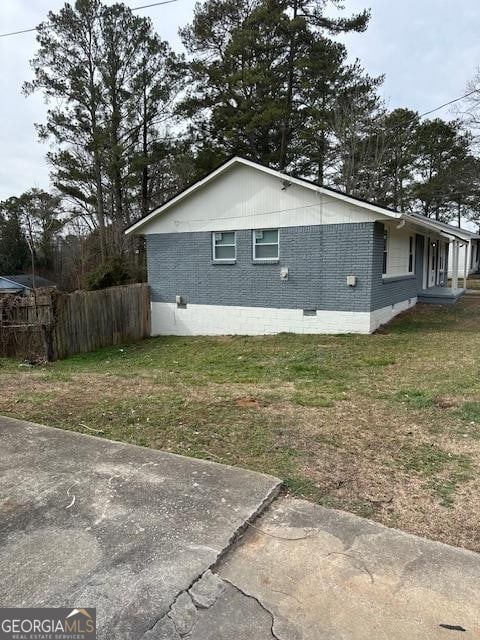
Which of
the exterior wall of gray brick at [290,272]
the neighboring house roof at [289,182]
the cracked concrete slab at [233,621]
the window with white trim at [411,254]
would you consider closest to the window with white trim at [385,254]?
the exterior wall of gray brick at [290,272]

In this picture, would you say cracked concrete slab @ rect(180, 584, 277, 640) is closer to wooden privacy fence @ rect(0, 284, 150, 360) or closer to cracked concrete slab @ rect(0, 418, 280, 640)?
cracked concrete slab @ rect(0, 418, 280, 640)

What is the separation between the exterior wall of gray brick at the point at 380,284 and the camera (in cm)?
1104

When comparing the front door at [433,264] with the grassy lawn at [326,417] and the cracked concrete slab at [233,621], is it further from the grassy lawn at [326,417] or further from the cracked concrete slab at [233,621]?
the cracked concrete slab at [233,621]

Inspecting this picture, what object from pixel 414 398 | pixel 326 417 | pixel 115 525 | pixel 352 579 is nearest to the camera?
pixel 352 579

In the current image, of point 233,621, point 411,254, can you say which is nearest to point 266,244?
point 411,254

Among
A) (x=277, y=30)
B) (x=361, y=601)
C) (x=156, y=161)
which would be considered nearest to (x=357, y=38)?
(x=277, y=30)

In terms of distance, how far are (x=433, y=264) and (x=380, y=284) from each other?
10140mm

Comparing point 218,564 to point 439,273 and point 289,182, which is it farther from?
point 439,273

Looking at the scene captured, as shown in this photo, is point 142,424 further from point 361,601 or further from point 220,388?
point 361,601

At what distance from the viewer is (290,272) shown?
12.0m

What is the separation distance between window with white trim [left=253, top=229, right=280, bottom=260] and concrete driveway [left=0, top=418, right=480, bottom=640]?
9.52m

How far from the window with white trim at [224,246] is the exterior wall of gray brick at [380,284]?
401 cm

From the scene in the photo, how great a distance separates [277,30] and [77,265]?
17.9 m

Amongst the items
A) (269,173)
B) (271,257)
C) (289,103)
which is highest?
(289,103)
